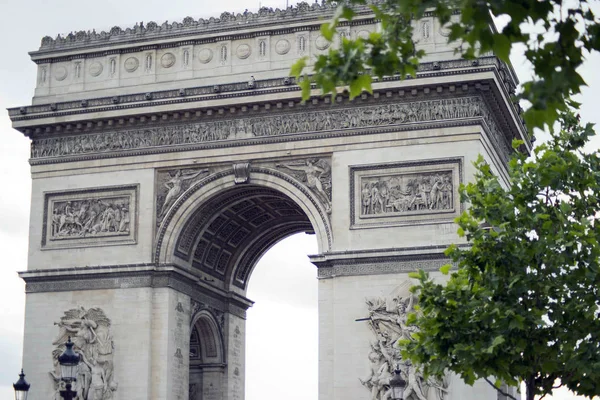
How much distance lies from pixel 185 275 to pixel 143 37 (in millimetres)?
7343

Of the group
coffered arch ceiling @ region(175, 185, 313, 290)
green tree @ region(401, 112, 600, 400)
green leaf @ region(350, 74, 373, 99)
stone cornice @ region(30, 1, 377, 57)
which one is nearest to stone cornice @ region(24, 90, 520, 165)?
coffered arch ceiling @ region(175, 185, 313, 290)

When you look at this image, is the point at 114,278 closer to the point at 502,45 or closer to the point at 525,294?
the point at 525,294

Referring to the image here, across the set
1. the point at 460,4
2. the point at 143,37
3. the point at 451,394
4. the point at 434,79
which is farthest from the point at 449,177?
the point at 460,4

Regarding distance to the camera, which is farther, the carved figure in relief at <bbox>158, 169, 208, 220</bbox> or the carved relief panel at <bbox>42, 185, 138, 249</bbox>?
the carved relief panel at <bbox>42, 185, 138, 249</bbox>

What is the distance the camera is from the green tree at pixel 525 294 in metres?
20.1

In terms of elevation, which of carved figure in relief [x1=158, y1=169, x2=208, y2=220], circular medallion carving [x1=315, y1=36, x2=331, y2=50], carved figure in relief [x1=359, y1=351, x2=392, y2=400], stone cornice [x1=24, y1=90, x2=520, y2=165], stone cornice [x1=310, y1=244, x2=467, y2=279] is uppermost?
circular medallion carving [x1=315, y1=36, x2=331, y2=50]

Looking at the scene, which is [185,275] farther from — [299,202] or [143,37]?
[143,37]

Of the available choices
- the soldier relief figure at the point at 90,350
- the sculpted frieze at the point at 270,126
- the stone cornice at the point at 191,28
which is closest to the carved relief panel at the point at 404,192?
the sculpted frieze at the point at 270,126

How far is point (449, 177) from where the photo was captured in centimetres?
2998

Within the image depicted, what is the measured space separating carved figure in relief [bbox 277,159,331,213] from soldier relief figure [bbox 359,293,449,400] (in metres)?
3.29

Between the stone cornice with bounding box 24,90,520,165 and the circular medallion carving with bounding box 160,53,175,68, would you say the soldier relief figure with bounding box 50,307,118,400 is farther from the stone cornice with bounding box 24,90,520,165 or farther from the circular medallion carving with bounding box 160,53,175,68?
the circular medallion carving with bounding box 160,53,175,68

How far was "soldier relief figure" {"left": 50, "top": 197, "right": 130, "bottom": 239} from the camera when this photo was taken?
32688 mm

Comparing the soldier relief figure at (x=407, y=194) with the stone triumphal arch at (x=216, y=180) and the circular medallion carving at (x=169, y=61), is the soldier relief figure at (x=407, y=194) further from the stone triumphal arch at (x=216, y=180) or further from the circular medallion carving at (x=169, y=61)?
the circular medallion carving at (x=169, y=61)

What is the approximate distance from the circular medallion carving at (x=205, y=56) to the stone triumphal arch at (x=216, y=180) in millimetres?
42
